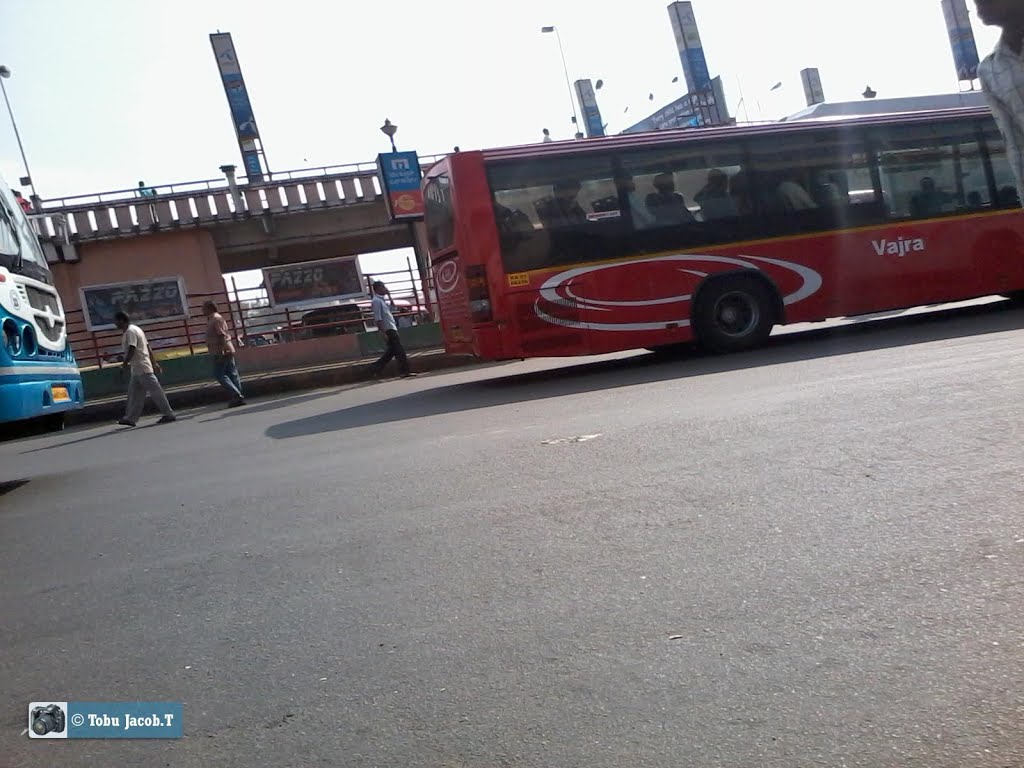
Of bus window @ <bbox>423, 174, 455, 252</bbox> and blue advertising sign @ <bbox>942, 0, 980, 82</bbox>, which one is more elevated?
blue advertising sign @ <bbox>942, 0, 980, 82</bbox>

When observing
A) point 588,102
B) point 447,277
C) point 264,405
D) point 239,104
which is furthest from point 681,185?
point 588,102

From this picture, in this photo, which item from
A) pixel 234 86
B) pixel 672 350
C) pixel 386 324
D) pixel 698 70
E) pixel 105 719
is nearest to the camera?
pixel 105 719

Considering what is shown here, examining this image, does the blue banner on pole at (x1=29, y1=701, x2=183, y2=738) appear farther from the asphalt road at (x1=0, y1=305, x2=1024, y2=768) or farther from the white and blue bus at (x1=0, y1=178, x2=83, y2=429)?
the white and blue bus at (x1=0, y1=178, x2=83, y2=429)

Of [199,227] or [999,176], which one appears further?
[199,227]

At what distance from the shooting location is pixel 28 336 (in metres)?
7.98

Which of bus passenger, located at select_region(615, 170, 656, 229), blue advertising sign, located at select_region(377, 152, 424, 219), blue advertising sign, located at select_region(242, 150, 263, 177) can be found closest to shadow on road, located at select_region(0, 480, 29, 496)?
bus passenger, located at select_region(615, 170, 656, 229)

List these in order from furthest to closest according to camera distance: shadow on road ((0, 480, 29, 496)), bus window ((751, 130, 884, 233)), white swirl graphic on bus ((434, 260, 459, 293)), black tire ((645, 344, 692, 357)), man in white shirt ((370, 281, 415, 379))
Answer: man in white shirt ((370, 281, 415, 379)) < black tire ((645, 344, 692, 357)) < bus window ((751, 130, 884, 233)) < white swirl graphic on bus ((434, 260, 459, 293)) < shadow on road ((0, 480, 29, 496))

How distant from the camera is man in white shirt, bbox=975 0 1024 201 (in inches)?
117

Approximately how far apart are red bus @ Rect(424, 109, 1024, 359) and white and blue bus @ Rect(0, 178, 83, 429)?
15.3 feet

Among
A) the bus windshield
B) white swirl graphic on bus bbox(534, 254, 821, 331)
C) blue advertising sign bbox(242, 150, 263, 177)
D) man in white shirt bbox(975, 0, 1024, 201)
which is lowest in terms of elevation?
white swirl graphic on bus bbox(534, 254, 821, 331)

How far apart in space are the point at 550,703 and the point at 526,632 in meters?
0.57

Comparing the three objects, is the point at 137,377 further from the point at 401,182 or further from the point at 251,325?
the point at 401,182

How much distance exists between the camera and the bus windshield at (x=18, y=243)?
8.02 metres

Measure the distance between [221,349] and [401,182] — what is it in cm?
1389
